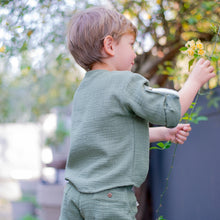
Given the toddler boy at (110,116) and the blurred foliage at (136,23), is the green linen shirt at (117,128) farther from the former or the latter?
the blurred foliage at (136,23)

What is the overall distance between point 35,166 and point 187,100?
1050 cm

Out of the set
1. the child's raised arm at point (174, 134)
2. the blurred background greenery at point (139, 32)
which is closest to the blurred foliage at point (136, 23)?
the blurred background greenery at point (139, 32)

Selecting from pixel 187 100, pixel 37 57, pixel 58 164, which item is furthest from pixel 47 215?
pixel 187 100

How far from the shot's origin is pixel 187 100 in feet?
4.71

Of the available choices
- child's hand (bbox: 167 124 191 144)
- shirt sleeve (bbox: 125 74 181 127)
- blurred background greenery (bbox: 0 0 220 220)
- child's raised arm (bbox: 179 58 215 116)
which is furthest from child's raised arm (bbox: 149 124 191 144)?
blurred background greenery (bbox: 0 0 220 220)

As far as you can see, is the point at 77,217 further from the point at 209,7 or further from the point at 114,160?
the point at 209,7

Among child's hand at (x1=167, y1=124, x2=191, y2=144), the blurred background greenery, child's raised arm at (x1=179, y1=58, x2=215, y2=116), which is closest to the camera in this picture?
child's raised arm at (x1=179, y1=58, x2=215, y2=116)

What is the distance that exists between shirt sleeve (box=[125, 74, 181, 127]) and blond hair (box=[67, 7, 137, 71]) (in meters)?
0.29

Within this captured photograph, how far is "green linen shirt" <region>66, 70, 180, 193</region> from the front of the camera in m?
1.31

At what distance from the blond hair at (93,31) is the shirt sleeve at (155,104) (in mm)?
293

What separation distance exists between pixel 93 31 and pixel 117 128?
435 millimetres

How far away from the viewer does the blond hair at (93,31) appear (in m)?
1.50

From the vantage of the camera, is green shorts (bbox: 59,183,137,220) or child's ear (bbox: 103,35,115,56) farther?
child's ear (bbox: 103,35,115,56)

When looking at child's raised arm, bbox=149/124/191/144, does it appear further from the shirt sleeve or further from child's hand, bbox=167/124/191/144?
the shirt sleeve
